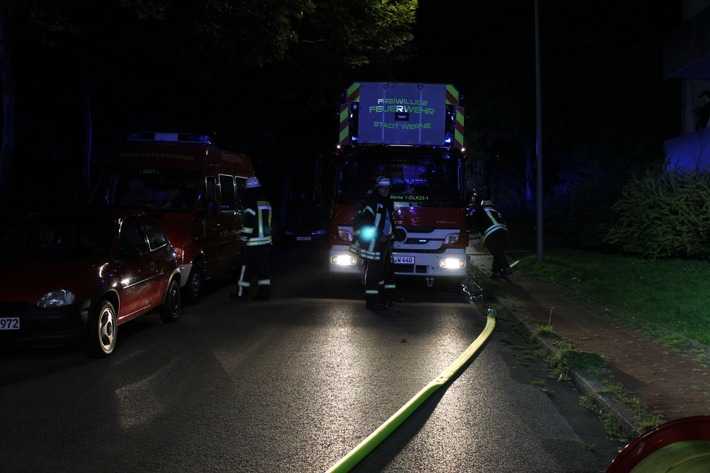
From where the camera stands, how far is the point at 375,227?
1100cm

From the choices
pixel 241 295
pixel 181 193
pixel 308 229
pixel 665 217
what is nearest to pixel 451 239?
pixel 241 295

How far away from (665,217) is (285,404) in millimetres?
11577

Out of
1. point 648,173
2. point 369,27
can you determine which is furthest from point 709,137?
point 369,27

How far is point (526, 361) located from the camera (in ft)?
25.9

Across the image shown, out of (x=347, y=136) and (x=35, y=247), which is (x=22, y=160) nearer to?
(x=347, y=136)

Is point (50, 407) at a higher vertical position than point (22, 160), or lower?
lower

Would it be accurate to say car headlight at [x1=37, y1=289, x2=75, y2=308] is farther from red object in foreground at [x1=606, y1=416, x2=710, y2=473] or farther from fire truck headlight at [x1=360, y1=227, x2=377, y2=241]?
red object in foreground at [x1=606, y1=416, x2=710, y2=473]

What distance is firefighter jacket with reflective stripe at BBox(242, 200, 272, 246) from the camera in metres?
11.8

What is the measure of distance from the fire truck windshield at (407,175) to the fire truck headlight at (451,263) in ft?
3.55

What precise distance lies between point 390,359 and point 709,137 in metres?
12.5

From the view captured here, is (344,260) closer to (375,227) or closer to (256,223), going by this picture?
(256,223)

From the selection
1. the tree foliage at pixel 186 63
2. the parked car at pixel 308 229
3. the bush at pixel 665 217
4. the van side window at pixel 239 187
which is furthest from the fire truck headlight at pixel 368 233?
the parked car at pixel 308 229

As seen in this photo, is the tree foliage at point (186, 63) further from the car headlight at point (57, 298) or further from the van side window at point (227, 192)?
the car headlight at point (57, 298)

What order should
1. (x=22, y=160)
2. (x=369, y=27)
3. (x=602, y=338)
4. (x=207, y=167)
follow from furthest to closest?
(x=22, y=160) < (x=369, y=27) < (x=207, y=167) < (x=602, y=338)
